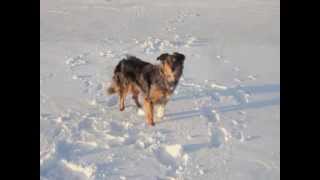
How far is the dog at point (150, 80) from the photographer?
640 cm

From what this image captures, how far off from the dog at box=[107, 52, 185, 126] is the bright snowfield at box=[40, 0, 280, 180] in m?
0.25

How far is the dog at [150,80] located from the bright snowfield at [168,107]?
246 mm

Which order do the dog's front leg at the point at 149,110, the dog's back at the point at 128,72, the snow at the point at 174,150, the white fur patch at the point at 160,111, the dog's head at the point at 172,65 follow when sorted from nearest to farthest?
the snow at the point at 174,150, the dog's head at the point at 172,65, the dog's front leg at the point at 149,110, the white fur patch at the point at 160,111, the dog's back at the point at 128,72

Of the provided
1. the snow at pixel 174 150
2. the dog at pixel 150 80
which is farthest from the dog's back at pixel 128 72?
the snow at pixel 174 150

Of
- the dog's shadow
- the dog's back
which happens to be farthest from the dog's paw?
the dog's back

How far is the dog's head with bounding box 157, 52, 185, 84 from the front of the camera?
632 centimetres

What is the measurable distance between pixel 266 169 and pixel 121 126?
2258 mm

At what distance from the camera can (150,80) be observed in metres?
6.69

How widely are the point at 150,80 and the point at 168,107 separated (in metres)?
0.73

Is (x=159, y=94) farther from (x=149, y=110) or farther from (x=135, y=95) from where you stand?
(x=135, y=95)

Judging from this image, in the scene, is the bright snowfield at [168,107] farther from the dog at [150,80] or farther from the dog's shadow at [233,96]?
the dog at [150,80]
